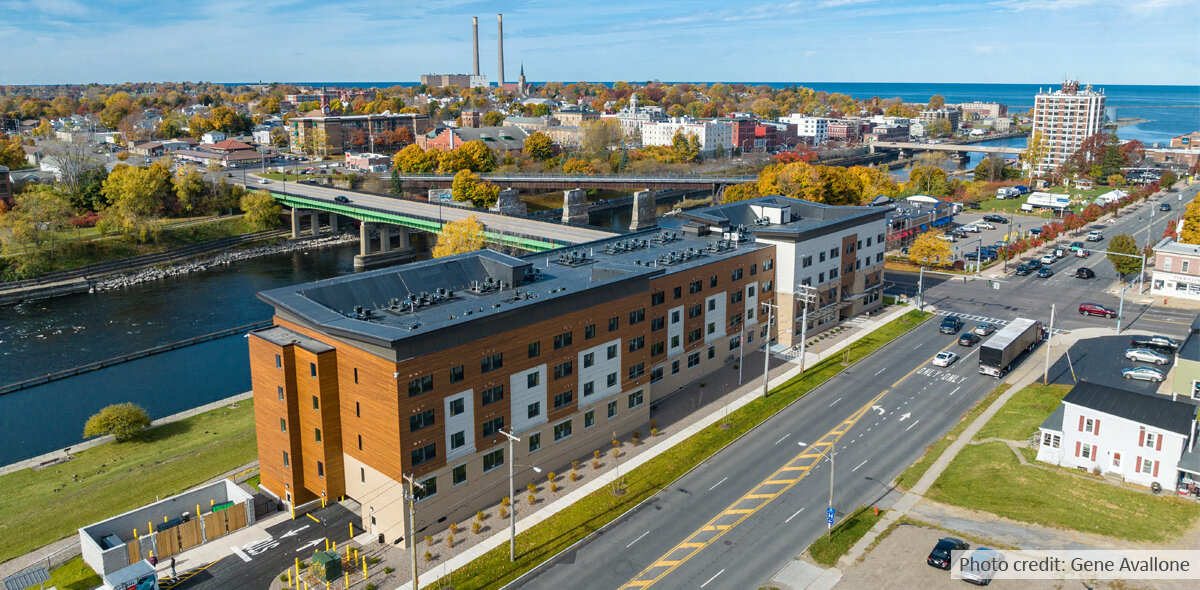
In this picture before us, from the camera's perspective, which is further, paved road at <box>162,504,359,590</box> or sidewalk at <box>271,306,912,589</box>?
sidewalk at <box>271,306,912,589</box>

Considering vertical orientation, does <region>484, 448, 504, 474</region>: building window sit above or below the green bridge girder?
below

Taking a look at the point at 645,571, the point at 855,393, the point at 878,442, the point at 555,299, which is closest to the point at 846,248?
the point at 855,393

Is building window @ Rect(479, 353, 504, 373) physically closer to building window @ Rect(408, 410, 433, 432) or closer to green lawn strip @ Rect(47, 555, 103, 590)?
building window @ Rect(408, 410, 433, 432)

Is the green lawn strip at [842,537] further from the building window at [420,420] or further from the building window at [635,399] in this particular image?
the building window at [420,420]

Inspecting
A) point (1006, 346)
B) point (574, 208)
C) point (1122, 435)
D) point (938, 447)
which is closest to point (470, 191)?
point (574, 208)

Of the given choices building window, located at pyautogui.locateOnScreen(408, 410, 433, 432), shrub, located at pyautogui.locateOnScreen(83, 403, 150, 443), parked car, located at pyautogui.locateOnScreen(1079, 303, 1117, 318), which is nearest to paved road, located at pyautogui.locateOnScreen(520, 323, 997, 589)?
building window, located at pyautogui.locateOnScreen(408, 410, 433, 432)

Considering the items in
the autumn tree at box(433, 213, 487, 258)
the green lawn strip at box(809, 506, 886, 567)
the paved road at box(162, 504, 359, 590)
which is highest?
the autumn tree at box(433, 213, 487, 258)

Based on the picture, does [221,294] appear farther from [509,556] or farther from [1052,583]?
[1052,583]
